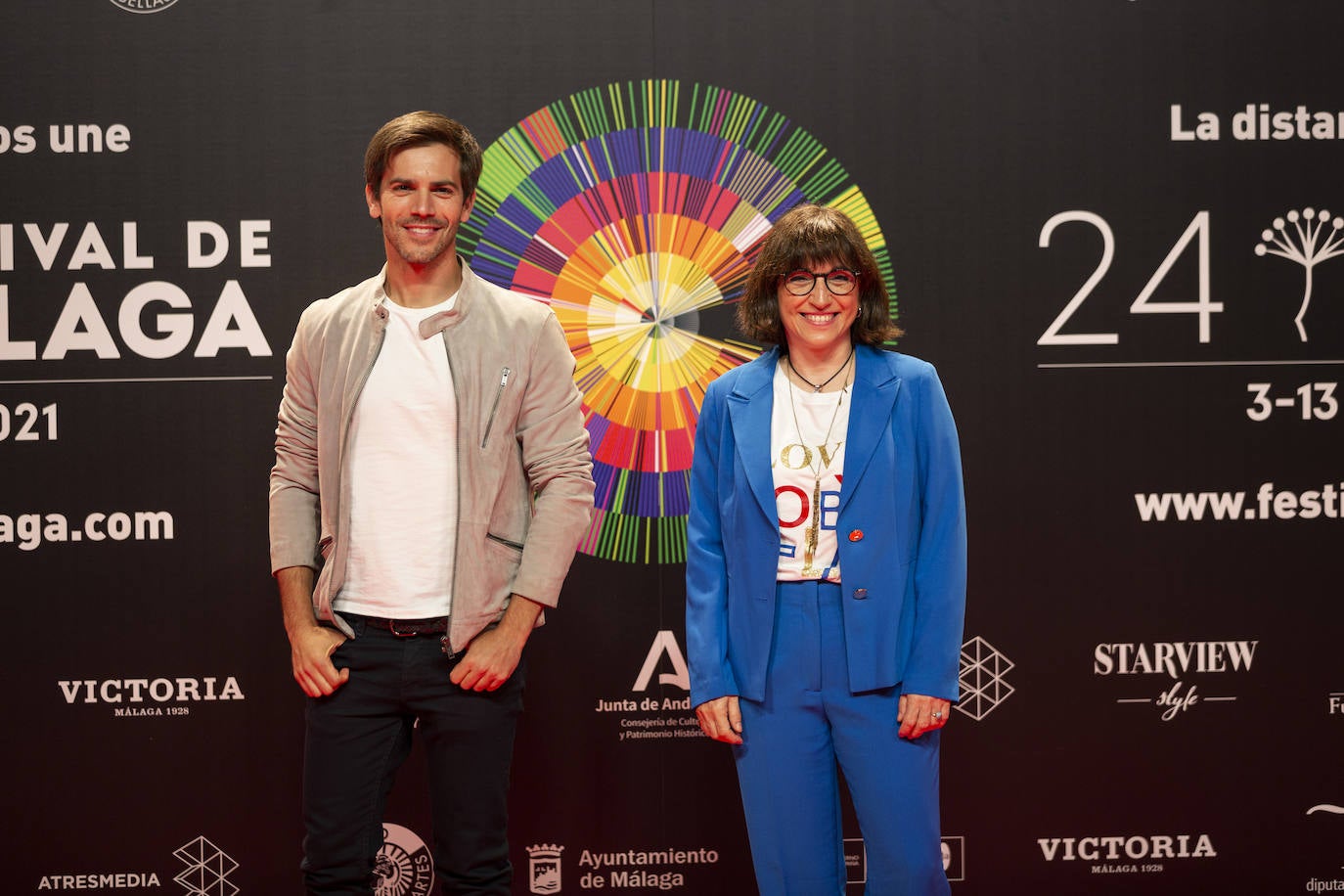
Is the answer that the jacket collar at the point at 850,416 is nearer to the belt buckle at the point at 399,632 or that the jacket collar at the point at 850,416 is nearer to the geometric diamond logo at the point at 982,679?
the belt buckle at the point at 399,632

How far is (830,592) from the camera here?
2.07 meters

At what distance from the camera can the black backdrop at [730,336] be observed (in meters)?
2.93

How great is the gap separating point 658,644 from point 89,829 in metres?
1.57

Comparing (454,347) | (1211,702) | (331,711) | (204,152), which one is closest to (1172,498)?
(1211,702)

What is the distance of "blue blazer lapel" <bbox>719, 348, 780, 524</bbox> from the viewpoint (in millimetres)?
2078

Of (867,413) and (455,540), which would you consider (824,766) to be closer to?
(867,413)

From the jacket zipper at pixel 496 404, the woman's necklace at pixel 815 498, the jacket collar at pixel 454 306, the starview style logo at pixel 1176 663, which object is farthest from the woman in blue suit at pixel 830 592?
the starview style logo at pixel 1176 663

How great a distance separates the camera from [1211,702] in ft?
9.99

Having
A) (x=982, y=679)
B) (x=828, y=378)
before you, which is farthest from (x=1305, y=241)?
(x=828, y=378)

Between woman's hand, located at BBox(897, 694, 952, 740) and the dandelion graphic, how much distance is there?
5.64 ft

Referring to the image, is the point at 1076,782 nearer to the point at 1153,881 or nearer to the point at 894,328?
the point at 1153,881

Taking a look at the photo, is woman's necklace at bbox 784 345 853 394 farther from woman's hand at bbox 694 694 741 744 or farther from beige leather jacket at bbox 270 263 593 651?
woman's hand at bbox 694 694 741 744

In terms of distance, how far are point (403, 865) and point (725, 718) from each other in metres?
1.37

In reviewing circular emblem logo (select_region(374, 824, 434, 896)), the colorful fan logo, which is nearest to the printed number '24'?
the colorful fan logo
